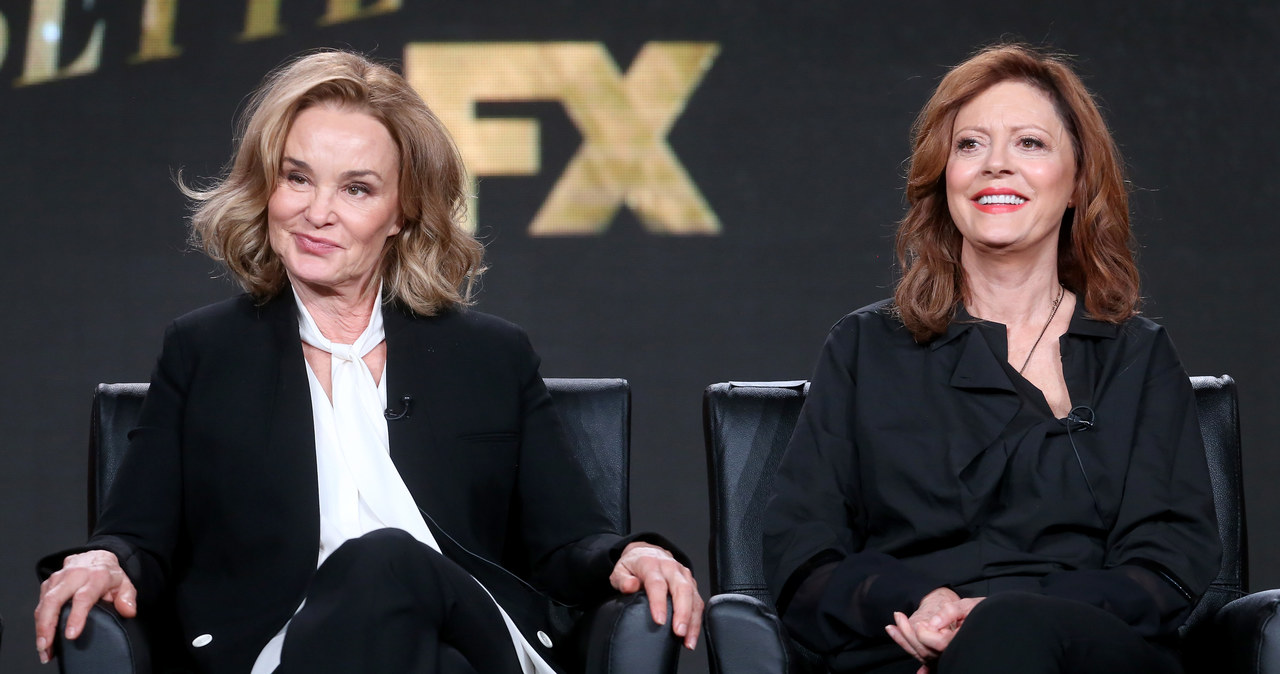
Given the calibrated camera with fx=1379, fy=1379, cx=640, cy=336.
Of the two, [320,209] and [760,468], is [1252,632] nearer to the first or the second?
[760,468]

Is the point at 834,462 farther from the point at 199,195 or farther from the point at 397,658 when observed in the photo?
the point at 199,195

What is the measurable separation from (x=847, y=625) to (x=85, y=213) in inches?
96.0

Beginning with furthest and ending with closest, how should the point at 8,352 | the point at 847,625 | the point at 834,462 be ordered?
the point at 8,352
the point at 834,462
the point at 847,625

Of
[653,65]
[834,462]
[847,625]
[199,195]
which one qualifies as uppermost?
[653,65]

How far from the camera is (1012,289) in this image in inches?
91.9

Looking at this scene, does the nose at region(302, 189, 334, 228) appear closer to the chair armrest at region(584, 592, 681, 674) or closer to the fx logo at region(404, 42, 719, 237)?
the chair armrest at region(584, 592, 681, 674)

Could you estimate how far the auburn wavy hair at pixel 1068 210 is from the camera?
2.31m

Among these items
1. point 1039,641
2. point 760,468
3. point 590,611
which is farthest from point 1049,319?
point 590,611

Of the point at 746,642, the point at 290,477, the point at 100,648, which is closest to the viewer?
the point at 100,648

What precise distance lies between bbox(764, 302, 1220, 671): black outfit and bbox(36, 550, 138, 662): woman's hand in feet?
3.21

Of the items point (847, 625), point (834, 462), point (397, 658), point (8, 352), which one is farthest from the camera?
point (8, 352)

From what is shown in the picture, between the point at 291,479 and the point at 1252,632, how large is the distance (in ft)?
4.78

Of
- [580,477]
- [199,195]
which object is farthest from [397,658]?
[199,195]

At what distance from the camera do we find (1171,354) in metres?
2.28
